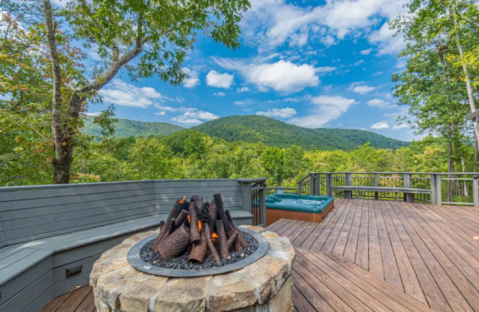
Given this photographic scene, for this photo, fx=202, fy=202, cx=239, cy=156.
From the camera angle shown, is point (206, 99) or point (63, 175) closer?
point (63, 175)

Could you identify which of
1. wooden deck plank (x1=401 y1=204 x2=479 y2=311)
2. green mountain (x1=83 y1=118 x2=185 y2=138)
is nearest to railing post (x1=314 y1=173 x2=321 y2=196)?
wooden deck plank (x1=401 y1=204 x2=479 y2=311)

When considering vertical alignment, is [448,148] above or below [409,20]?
below

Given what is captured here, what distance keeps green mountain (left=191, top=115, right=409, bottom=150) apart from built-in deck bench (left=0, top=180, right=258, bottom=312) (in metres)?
31.2

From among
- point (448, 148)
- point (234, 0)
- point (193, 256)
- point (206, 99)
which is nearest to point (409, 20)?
point (448, 148)

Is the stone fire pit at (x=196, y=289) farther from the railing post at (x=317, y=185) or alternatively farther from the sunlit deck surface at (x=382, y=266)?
the railing post at (x=317, y=185)

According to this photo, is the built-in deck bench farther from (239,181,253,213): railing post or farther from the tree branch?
the tree branch

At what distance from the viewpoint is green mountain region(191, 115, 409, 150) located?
3472cm

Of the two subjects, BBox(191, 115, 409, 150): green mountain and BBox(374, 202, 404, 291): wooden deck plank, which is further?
BBox(191, 115, 409, 150): green mountain

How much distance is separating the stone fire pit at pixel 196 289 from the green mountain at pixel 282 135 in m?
32.5

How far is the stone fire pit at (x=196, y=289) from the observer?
3.12ft

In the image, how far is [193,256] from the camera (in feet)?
4.24

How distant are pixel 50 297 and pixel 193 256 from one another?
150cm

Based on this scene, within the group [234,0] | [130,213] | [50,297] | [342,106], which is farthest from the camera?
[342,106]

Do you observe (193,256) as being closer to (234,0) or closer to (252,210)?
(252,210)
